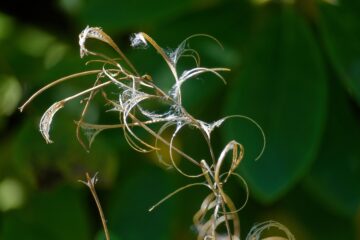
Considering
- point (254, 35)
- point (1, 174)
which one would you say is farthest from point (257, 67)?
point (1, 174)

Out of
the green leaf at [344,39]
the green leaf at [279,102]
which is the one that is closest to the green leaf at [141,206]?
the green leaf at [279,102]

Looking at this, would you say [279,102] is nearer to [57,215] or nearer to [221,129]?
[221,129]

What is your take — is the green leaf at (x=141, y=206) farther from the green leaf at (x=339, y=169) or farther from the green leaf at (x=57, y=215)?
the green leaf at (x=339, y=169)

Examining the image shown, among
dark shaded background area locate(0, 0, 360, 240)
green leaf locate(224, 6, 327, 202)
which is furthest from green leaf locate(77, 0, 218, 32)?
green leaf locate(224, 6, 327, 202)

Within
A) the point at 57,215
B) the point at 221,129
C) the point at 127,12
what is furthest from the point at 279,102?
the point at 57,215

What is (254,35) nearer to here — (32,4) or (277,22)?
(277,22)

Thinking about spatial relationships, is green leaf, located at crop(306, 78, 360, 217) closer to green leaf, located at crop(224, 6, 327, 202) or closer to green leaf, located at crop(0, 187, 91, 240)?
green leaf, located at crop(224, 6, 327, 202)
